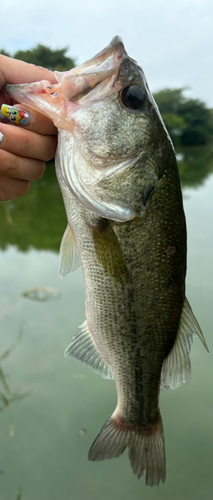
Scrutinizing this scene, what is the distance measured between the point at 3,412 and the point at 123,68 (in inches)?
130

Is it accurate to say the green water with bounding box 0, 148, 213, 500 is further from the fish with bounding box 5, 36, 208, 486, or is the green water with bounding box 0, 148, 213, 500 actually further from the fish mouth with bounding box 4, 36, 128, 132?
the fish mouth with bounding box 4, 36, 128, 132

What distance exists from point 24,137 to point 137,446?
1483 mm

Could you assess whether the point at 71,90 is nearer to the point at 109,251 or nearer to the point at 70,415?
the point at 109,251

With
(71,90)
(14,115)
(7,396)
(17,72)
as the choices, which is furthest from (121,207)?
(7,396)

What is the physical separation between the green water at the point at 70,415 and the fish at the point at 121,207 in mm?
1622

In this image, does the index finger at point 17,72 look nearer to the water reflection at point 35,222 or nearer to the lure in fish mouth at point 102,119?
the lure in fish mouth at point 102,119

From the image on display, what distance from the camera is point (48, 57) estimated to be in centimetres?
2908

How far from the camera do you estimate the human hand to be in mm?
1395

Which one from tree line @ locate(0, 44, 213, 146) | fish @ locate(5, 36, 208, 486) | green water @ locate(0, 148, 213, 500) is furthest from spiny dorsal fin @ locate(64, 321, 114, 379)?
tree line @ locate(0, 44, 213, 146)

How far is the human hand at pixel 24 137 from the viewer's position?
4.58ft

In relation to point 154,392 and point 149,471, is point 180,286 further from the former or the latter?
point 149,471

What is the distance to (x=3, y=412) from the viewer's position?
3506 millimetres

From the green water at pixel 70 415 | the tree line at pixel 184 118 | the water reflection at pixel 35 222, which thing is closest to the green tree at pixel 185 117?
the tree line at pixel 184 118

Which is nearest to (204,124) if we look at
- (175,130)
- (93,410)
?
(175,130)
